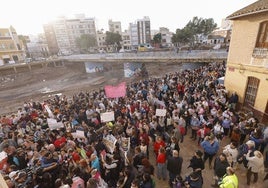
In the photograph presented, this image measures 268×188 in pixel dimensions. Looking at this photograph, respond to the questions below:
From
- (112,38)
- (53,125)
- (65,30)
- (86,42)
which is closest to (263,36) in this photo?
(53,125)

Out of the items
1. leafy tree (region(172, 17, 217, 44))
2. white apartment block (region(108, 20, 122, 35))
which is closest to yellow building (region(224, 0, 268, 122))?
leafy tree (region(172, 17, 217, 44))

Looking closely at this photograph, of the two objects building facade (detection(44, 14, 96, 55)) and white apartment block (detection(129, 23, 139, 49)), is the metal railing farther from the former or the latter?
building facade (detection(44, 14, 96, 55))

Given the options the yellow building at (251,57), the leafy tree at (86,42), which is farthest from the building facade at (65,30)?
the yellow building at (251,57)

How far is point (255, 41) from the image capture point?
9.69 meters

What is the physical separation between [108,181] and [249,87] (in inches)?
383

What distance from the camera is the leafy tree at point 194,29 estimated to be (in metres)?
57.5

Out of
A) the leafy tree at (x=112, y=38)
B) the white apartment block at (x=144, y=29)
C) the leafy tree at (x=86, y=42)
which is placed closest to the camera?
the leafy tree at (x=112, y=38)

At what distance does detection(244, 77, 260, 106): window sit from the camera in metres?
10.1

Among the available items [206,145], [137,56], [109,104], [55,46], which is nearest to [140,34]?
[55,46]

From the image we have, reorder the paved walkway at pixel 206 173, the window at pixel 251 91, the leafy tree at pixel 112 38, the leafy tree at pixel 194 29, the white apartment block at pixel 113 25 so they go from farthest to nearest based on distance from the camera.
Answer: the white apartment block at pixel 113 25 < the leafy tree at pixel 112 38 < the leafy tree at pixel 194 29 < the window at pixel 251 91 < the paved walkway at pixel 206 173

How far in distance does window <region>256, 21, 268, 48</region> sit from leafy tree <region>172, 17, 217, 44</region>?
2033 inches

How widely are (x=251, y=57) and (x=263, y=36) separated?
1.20 metres

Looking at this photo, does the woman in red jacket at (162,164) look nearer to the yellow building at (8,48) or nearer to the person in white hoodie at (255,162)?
the person in white hoodie at (255,162)

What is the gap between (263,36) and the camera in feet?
30.7
